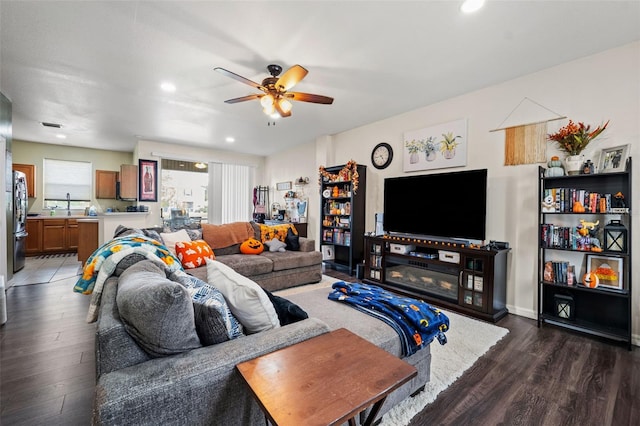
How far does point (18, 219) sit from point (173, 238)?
322 centimetres

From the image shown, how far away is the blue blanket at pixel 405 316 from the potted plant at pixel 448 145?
2.48m

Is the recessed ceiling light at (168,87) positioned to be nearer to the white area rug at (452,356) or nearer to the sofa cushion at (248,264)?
the sofa cushion at (248,264)

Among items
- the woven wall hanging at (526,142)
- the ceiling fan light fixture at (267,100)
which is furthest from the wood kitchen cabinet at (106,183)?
the woven wall hanging at (526,142)

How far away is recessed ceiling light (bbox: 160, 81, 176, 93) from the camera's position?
10.7 feet

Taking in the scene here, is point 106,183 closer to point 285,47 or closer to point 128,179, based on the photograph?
point 128,179

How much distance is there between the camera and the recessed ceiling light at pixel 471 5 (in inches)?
76.4

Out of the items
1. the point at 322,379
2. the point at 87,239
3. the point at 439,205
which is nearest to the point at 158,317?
the point at 322,379

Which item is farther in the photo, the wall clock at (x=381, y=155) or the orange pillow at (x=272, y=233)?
the wall clock at (x=381, y=155)

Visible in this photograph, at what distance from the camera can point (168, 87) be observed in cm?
336

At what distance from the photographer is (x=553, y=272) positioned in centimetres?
271

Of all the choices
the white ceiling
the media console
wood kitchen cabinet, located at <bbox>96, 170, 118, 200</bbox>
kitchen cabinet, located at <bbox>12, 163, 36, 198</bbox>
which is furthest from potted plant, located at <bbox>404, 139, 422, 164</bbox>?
kitchen cabinet, located at <bbox>12, 163, 36, 198</bbox>

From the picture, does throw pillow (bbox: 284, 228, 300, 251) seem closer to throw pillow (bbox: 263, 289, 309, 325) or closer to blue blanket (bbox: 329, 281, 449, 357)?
blue blanket (bbox: 329, 281, 449, 357)

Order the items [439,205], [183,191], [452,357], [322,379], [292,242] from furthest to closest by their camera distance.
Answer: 1. [183,191]
2. [292,242]
3. [439,205]
4. [452,357]
5. [322,379]

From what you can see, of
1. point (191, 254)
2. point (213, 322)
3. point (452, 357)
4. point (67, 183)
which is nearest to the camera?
point (213, 322)
